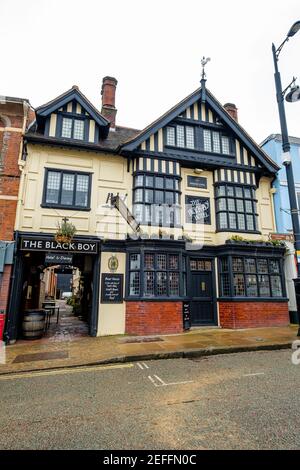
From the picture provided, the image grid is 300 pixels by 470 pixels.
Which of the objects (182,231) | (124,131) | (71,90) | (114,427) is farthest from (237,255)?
(71,90)

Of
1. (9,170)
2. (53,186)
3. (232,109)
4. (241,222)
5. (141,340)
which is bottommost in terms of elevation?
(141,340)

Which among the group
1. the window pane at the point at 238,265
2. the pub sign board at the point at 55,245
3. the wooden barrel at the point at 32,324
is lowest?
the wooden barrel at the point at 32,324

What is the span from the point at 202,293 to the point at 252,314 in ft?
7.67

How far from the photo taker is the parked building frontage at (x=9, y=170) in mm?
9938

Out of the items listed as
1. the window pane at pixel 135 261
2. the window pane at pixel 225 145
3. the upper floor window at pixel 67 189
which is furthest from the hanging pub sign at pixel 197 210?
the upper floor window at pixel 67 189

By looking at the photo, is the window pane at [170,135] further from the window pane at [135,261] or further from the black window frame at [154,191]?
the window pane at [135,261]

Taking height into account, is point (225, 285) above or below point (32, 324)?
above

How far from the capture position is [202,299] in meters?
12.4

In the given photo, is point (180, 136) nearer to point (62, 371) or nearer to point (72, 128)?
point (72, 128)

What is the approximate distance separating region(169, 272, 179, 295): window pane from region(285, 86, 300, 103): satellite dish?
7832 millimetres

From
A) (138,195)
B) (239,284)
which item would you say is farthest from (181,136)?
(239,284)

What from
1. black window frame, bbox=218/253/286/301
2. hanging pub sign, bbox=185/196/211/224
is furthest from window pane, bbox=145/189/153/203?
black window frame, bbox=218/253/286/301

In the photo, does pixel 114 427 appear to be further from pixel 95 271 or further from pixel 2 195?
pixel 2 195

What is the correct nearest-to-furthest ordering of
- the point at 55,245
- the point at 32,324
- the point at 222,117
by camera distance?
the point at 32,324
the point at 55,245
the point at 222,117
